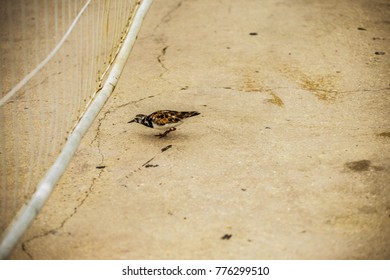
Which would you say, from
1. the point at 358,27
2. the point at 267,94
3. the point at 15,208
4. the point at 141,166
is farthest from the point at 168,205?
the point at 358,27

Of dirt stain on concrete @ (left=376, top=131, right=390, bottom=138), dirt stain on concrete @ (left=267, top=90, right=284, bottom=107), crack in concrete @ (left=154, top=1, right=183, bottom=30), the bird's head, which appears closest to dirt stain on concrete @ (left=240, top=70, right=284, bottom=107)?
dirt stain on concrete @ (left=267, top=90, right=284, bottom=107)

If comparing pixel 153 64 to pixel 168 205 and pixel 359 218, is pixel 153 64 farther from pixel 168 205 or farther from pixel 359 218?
pixel 359 218

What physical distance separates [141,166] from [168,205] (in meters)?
0.59

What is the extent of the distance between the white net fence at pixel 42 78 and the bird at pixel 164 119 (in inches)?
19.9

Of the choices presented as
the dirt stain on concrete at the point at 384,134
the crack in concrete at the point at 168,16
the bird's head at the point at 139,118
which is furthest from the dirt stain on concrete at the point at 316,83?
the crack in concrete at the point at 168,16

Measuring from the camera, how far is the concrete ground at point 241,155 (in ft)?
10.2

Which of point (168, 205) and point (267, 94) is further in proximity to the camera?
point (267, 94)

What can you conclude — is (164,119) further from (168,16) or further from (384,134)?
(168,16)

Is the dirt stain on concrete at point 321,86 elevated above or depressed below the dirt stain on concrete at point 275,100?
above

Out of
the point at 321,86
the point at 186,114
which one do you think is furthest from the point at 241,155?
the point at 321,86

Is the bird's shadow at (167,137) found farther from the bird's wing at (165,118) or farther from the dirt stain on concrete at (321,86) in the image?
the dirt stain on concrete at (321,86)

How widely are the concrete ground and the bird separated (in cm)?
14

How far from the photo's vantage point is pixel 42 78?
5434 mm

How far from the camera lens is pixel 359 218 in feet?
10.4
